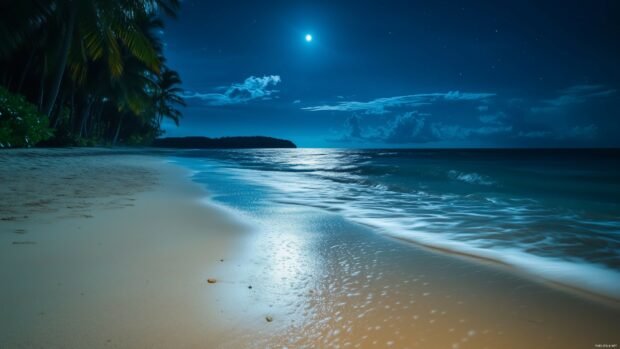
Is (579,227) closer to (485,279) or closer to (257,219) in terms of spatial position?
(485,279)

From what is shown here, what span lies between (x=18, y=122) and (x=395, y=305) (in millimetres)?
18069

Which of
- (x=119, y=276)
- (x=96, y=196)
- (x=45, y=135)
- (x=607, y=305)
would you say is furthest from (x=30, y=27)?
(x=607, y=305)

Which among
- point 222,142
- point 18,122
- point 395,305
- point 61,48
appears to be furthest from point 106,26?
point 222,142

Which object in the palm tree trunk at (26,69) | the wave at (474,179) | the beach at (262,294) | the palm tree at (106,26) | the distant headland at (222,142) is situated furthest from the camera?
the distant headland at (222,142)

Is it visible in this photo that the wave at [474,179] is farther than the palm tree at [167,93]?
No

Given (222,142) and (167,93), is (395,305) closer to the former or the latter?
(167,93)

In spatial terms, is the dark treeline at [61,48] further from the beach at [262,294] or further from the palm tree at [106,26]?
the beach at [262,294]

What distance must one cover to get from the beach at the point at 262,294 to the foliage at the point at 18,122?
1309cm

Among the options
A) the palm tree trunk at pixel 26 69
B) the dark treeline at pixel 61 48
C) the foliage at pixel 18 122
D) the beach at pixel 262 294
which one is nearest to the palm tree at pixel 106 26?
the dark treeline at pixel 61 48

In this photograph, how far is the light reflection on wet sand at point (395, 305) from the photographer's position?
5.54 ft

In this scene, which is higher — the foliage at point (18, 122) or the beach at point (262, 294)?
the foliage at point (18, 122)

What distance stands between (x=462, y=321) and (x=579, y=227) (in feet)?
15.6

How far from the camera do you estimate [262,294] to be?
217cm

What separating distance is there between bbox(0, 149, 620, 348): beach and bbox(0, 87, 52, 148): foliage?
13091 millimetres
